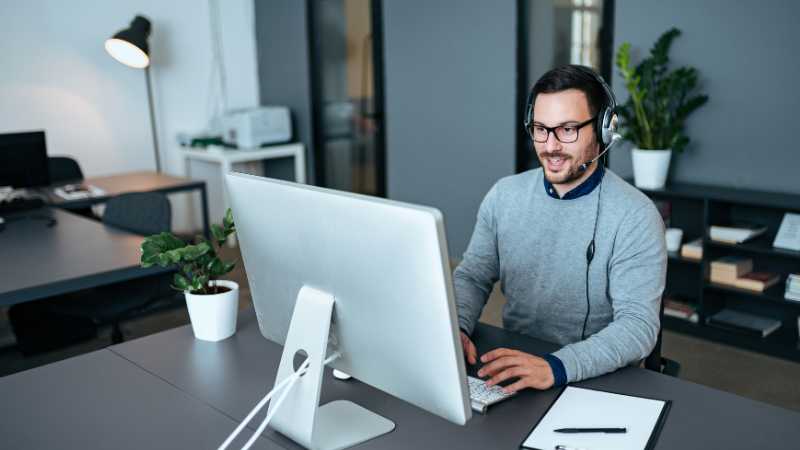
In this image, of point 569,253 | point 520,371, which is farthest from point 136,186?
point 520,371

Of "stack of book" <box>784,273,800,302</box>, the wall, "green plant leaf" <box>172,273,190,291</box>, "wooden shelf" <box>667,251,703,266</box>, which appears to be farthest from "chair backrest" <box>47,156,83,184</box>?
"stack of book" <box>784,273,800,302</box>

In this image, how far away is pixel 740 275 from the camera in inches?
132

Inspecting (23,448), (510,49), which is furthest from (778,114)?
(23,448)

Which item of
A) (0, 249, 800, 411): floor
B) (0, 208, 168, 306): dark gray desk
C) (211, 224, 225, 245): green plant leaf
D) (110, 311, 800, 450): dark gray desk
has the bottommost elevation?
(0, 249, 800, 411): floor

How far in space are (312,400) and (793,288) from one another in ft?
8.80

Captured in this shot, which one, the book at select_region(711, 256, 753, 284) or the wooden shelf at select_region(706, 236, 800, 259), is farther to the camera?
the book at select_region(711, 256, 753, 284)

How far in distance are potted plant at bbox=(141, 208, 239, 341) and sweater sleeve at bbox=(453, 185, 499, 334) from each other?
0.56 metres

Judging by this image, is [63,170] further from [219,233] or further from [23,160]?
[219,233]

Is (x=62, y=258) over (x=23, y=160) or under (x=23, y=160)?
under

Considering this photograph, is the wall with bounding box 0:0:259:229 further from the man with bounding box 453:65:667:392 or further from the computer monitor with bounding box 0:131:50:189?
the man with bounding box 453:65:667:392

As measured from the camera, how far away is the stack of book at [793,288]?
3.16 metres

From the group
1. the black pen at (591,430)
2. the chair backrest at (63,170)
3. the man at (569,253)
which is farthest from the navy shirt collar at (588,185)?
the chair backrest at (63,170)

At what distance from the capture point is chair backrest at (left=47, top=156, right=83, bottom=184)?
4348 millimetres

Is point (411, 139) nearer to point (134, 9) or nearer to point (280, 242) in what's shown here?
point (134, 9)
